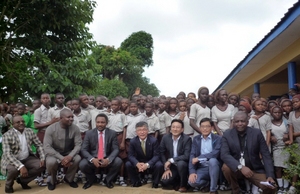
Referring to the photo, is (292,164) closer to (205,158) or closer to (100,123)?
(205,158)

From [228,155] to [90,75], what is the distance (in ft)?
18.6

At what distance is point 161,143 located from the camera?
6309 millimetres

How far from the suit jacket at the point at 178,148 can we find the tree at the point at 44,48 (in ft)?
13.1

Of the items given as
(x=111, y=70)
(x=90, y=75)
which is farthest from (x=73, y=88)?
(x=111, y=70)

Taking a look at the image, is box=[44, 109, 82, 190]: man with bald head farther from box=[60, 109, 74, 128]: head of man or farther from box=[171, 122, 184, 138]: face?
box=[171, 122, 184, 138]: face

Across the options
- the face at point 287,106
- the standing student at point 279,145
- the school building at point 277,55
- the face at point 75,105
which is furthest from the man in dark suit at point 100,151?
the school building at point 277,55

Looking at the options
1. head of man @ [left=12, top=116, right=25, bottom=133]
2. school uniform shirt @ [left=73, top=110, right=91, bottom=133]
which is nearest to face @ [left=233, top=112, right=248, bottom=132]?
school uniform shirt @ [left=73, top=110, right=91, bottom=133]

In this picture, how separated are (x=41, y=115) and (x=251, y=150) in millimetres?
4165

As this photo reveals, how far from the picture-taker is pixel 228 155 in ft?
17.5

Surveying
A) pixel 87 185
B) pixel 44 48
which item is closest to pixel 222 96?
pixel 87 185

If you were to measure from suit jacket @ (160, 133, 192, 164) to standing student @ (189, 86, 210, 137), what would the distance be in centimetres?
34

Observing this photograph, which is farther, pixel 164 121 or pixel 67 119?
pixel 164 121

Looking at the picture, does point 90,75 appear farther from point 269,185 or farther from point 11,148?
point 269,185

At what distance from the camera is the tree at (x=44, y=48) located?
9.33 meters
